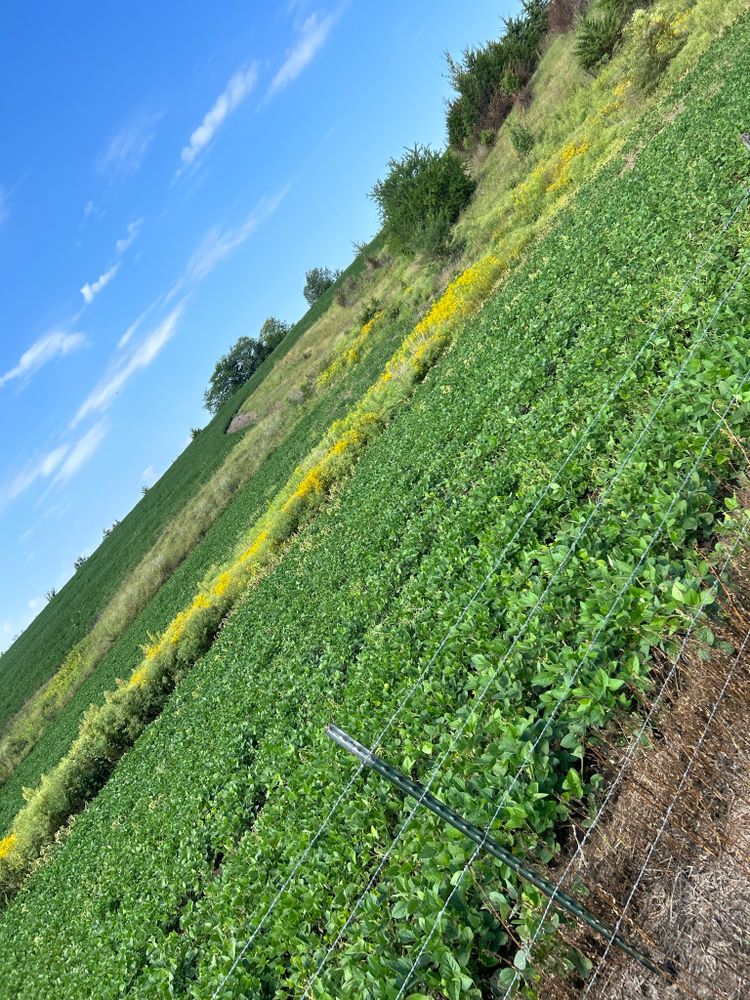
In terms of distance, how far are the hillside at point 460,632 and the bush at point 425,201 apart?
12357mm

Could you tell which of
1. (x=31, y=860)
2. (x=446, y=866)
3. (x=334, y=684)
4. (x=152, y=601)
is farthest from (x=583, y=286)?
(x=152, y=601)

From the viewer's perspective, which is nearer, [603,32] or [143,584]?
[603,32]

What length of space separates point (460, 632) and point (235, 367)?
10516cm

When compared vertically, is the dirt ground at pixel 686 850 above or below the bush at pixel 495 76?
below

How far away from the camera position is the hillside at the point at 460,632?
17.6 feet

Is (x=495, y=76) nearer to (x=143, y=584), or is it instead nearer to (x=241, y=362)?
(x=143, y=584)

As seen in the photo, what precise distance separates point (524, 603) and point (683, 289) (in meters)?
6.01

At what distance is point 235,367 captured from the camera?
108188 millimetres

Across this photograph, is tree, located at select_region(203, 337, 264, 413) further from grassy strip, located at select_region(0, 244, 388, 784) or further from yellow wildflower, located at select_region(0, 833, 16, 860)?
yellow wildflower, located at select_region(0, 833, 16, 860)

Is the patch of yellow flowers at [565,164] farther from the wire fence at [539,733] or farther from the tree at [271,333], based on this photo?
the tree at [271,333]

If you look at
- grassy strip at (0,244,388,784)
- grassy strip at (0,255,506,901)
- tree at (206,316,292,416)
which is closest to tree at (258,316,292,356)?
tree at (206,316,292,416)

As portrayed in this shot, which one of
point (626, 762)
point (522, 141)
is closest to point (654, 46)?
point (522, 141)

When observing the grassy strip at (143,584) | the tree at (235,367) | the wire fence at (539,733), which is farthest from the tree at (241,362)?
the wire fence at (539,733)

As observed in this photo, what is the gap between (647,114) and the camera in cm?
2428
